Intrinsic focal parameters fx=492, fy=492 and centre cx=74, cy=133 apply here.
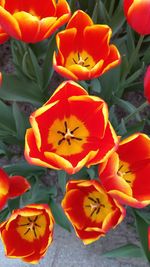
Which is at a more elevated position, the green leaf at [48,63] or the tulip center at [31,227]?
the green leaf at [48,63]

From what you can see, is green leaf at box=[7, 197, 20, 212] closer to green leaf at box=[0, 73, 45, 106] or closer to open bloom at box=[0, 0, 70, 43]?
green leaf at box=[0, 73, 45, 106]

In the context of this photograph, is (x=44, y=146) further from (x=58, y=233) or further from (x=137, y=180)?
(x=58, y=233)

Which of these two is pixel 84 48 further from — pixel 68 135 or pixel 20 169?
pixel 20 169

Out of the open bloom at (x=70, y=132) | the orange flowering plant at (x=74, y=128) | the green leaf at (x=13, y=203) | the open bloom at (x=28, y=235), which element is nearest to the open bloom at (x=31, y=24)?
the orange flowering plant at (x=74, y=128)

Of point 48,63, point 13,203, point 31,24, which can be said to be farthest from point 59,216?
point 31,24

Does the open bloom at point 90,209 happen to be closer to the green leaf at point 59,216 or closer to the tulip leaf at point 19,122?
the green leaf at point 59,216

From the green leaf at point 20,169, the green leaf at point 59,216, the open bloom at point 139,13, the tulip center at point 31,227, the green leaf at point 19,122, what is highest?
the open bloom at point 139,13

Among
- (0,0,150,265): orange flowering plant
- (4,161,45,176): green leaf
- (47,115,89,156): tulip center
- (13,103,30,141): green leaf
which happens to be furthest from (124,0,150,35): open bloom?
(4,161,45,176): green leaf
